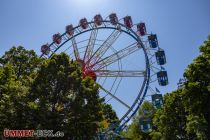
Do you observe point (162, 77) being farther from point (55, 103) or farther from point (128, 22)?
point (55, 103)

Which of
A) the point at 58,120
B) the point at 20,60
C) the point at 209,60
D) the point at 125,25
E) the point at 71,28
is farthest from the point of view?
the point at 71,28

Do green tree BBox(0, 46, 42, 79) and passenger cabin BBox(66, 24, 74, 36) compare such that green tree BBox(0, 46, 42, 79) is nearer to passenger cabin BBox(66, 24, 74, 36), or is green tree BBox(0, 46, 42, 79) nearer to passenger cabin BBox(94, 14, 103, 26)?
passenger cabin BBox(66, 24, 74, 36)

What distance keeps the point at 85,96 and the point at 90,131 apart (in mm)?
2858

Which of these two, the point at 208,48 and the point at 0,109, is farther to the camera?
the point at 208,48

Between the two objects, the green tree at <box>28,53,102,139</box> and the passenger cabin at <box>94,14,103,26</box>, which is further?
the passenger cabin at <box>94,14,103,26</box>

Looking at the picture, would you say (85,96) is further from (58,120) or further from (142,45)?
(142,45)

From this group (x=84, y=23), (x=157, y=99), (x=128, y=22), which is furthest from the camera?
(x=84, y=23)

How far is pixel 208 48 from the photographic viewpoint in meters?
29.4

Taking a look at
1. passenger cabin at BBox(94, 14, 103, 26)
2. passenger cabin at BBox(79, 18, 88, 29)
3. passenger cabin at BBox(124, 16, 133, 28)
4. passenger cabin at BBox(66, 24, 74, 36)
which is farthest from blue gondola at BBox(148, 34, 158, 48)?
passenger cabin at BBox(66, 24, 74, 36)

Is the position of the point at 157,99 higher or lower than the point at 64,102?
higher

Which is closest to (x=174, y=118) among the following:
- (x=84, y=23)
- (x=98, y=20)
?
(x=98, y=20)

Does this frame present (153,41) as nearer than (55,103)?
No

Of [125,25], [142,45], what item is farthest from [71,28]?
[142,45]

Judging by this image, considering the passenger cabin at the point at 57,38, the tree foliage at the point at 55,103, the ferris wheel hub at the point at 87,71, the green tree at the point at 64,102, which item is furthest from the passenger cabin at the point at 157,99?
the passenger cabin at the point at 57,38
